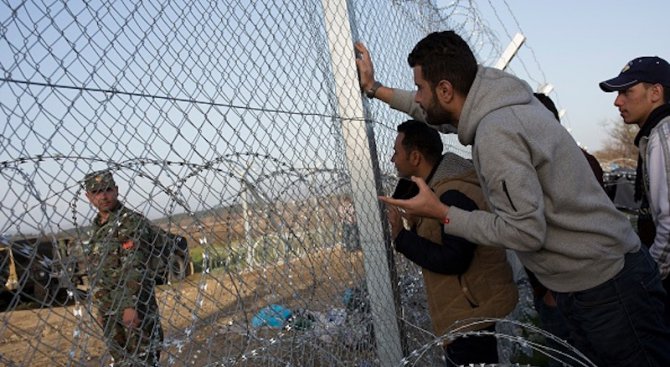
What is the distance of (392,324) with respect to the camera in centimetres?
270

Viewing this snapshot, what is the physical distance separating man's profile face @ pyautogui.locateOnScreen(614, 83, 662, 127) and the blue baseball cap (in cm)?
3

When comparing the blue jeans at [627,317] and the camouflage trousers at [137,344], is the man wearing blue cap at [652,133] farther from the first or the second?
the camouflage trousers at [137,344]

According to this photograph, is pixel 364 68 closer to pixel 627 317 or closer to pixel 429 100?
pixel 429 100

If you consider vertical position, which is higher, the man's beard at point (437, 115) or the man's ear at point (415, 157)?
the man's ear at point (415, 157)

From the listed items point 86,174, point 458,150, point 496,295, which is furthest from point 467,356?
point 458,150

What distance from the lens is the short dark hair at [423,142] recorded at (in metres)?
2.67

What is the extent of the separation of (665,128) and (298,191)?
1537mm

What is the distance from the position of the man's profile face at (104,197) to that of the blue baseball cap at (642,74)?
2.23 metres

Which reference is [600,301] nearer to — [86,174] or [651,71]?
[651,71]

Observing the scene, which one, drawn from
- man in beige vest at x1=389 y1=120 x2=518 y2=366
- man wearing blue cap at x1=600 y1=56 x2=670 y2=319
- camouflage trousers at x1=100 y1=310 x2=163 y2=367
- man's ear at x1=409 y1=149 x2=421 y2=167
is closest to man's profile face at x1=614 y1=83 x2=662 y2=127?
man wearing blue cap at x1=600 y1=56 x2=670 y2=319

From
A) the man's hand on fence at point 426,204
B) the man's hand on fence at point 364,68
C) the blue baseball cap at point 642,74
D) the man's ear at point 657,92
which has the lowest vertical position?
the man's hand on fence at point 426,204

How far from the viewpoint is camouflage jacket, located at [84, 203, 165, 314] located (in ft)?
7.72

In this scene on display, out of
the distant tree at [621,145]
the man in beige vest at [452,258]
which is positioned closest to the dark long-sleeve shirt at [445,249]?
the man in beige vest at [452,258]

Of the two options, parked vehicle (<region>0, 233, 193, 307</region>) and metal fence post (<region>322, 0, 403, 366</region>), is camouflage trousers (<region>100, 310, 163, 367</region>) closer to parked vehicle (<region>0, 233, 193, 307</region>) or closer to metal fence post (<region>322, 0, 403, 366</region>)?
parked vehicle (<region>0, 233, 193, 307</region>)
